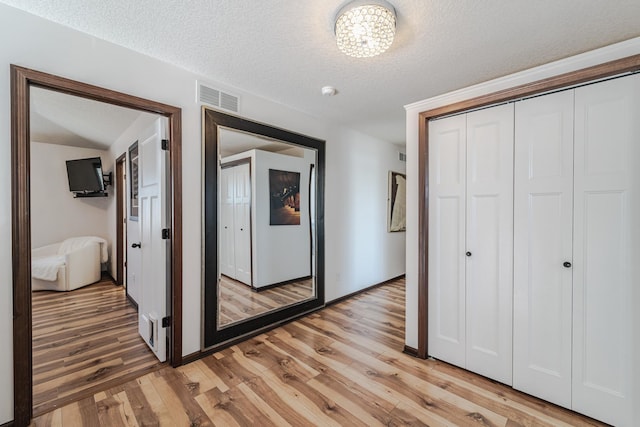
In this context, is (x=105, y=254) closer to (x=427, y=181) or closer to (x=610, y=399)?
(x=427, y=181)

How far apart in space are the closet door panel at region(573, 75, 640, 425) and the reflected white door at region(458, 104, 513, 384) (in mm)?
351

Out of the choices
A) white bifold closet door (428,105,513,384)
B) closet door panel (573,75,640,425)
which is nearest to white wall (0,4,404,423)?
white bifold closet door (428,105,513,384)

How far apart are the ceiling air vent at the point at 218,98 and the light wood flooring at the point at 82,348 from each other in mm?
2169

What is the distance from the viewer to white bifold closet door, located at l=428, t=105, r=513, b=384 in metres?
1.91

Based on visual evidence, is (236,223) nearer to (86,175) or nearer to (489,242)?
(489,242)

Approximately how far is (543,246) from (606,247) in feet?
0.94

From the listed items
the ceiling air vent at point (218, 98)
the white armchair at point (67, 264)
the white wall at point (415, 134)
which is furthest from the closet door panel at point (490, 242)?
the white armchair at point (67, 264)

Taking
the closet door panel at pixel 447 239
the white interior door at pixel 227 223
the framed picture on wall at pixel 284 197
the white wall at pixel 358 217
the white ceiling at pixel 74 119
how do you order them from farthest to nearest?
the white wall at pixel 358 217 → the framed picture on wall at pixel 284 197 → the white ceiling at pixel 74 119 → the white interior door at pixel 227 223 → the closet door panel at pixel 447 239

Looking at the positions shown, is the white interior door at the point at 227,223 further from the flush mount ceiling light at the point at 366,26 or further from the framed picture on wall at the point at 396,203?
the framed picture on wall at the point at 396,203

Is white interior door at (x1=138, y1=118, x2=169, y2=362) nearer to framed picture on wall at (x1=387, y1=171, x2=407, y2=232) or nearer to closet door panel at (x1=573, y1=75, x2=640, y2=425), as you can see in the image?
closet door panel at (x1=573, y1=75, x2=640, y2=425)

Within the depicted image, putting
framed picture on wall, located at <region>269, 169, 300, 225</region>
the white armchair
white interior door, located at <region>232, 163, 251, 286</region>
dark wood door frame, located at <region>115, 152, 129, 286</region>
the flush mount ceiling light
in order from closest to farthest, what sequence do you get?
1. the flush mount ceiling light
2. white interior door, located at <region>232, 163, 251, 286</region>
3. framed picture on wall, located at <region>269, 169, 300, 225</region>
4. the white armchair
5. dark wood door frame, located at <region>115, 152, 129, 286</region>

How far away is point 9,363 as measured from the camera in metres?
1.43

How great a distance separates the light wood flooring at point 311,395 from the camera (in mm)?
1583

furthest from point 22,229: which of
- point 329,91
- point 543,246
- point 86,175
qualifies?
point 86,175
